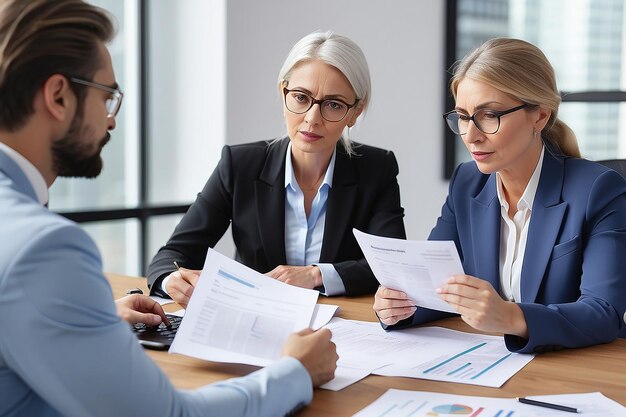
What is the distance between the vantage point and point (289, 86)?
2.61 m

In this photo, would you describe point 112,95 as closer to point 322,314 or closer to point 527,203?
point 322,314

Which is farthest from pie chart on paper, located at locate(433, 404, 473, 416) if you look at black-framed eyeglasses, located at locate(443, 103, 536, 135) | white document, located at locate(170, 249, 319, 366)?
black-framed eyeglasses, located at locate(443, 103, 536, 135)

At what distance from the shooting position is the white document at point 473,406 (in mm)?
1315

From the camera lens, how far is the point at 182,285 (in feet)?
6.88

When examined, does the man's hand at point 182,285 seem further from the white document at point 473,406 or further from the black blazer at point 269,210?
the white document at point 473,406

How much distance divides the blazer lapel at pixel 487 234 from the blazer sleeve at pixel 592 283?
0.53 feet

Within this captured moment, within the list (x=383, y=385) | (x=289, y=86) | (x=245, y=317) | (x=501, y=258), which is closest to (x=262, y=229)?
(x=289, y=86)

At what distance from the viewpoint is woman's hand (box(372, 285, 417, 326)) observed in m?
1.87

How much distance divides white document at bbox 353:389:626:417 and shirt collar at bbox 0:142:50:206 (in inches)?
24.8

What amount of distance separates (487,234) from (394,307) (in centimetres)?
46

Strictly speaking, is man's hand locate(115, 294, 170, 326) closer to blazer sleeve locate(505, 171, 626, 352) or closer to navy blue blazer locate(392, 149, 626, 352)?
navy blue blazer locate(392, 149, 626, 352)

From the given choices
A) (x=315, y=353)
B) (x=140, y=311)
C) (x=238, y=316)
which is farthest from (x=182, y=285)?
(x=315, y=353)

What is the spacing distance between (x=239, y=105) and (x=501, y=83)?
2999mm

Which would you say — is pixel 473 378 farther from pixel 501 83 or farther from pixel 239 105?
pixel 239 105
